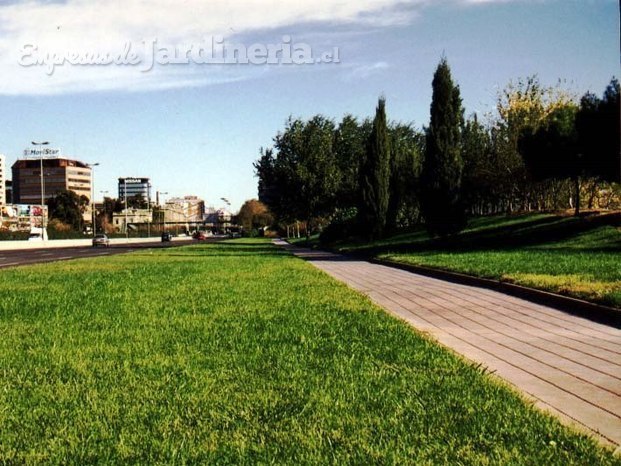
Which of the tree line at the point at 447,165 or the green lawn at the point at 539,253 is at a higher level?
the tree line at the point at 447,165

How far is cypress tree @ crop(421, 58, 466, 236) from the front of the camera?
3070 cm

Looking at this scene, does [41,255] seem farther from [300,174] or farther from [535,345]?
[535,345]

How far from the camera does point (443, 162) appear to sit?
30656 mm

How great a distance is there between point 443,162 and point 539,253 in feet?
31.7

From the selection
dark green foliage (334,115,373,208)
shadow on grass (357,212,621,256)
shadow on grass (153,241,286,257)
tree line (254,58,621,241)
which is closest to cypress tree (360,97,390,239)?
tree line (254,58,621,241)

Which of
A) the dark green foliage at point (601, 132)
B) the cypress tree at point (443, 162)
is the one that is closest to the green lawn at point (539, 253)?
the cypress tree at point (443, 162)

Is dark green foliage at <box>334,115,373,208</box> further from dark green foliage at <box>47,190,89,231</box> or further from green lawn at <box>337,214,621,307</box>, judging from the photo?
dark green foliage at <box>47,190,89,231</box>

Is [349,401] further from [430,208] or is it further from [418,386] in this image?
[430,208]

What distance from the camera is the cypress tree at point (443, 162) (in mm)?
30703

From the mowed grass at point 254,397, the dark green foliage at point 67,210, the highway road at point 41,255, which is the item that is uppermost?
the dark green foliage at point 67,210

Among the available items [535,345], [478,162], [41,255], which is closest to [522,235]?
[478,162]

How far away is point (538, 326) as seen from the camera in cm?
877

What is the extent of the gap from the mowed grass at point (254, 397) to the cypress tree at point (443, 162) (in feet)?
73.4

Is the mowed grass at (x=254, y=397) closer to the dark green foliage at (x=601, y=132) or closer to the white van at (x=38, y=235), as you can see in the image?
the dark green foliage at (x=601, y=132)
